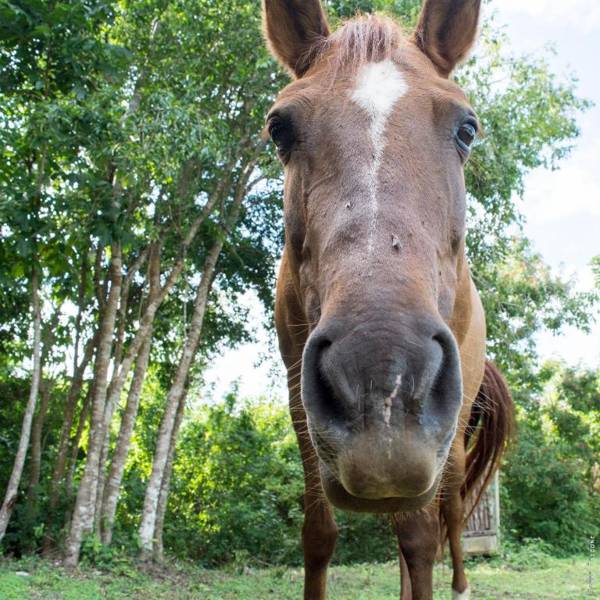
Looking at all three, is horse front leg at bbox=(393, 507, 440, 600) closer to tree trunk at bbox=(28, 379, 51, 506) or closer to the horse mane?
the horse mane

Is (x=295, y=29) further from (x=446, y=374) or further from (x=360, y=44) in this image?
(x=446, y=374)

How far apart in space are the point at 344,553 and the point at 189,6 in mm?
9926

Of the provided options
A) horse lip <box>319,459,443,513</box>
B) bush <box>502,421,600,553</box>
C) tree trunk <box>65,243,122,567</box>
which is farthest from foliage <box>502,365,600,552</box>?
horse lip <box>319,459,443,513</box>

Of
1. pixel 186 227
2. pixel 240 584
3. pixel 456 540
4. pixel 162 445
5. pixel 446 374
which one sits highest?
pixel 186 227

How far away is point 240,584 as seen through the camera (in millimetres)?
9070

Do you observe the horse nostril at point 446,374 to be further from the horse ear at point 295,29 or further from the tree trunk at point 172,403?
the tree trunk at point 172,403

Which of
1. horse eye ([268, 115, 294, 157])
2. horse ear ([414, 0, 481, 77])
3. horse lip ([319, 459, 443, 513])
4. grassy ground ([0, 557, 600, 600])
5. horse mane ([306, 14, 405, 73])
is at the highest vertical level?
horse ear ([414, 0, 481, 77])

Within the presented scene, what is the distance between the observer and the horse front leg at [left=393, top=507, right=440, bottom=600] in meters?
3.19

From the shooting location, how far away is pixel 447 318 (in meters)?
2.37

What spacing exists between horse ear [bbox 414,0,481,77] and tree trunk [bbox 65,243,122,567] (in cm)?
691

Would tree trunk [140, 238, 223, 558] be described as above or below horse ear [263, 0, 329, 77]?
below

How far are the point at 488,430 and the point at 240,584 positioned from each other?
4.81 meters

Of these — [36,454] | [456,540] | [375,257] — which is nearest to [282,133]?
[375,257]

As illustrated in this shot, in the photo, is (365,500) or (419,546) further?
(419,546)
